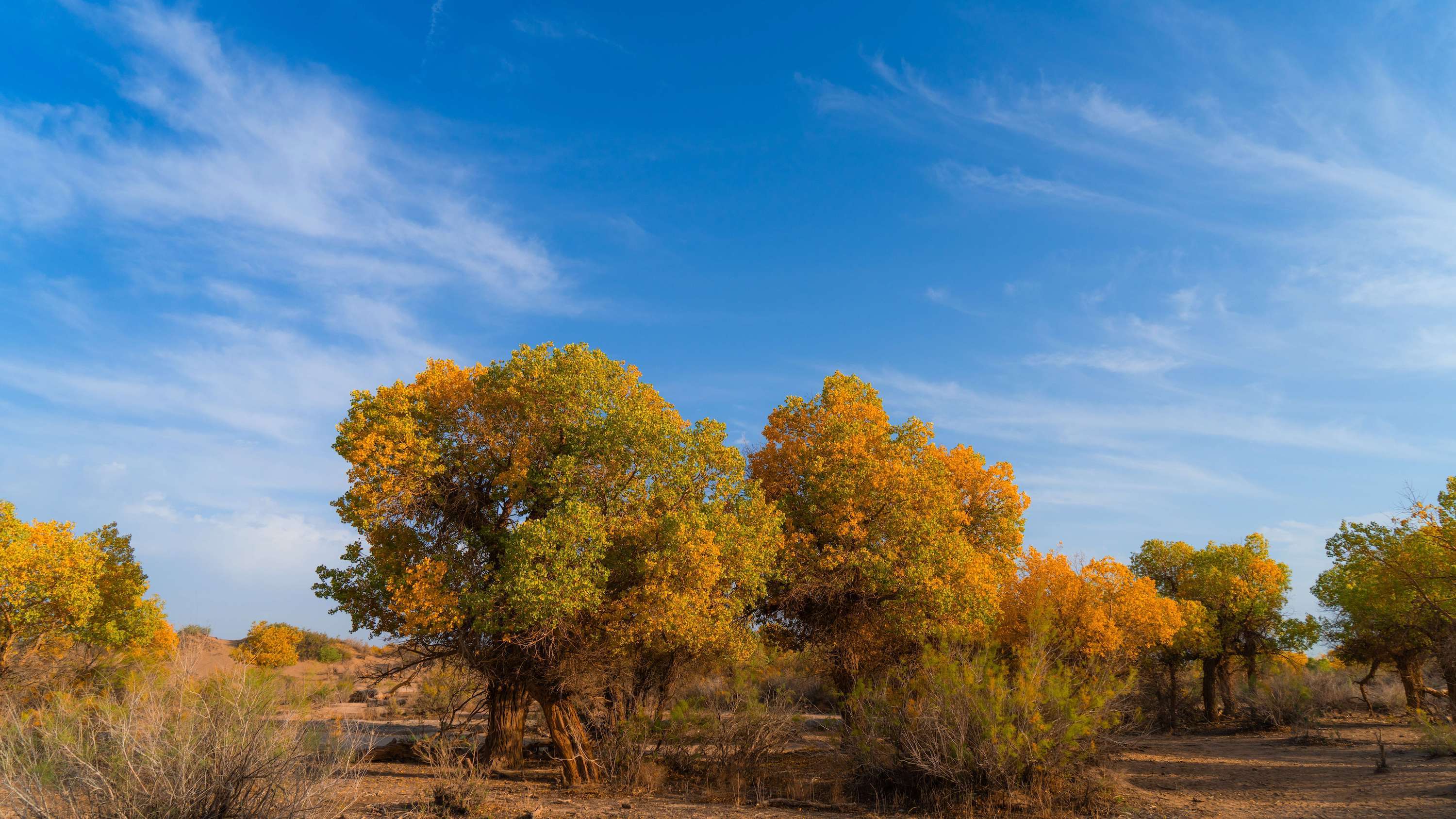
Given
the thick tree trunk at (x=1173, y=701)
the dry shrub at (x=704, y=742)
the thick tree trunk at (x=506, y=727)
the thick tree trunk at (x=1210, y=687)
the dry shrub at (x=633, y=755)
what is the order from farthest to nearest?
the thick tree trunk at (x=1210, y=687)
the thick tree trunk at (x=1173, y=701)
the thick tree trunk at (x=506, y=727)
the dry shrub at (x=704, y=742)
the dry shrub at (x=633, y=755)

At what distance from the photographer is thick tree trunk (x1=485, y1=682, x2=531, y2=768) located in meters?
16.4

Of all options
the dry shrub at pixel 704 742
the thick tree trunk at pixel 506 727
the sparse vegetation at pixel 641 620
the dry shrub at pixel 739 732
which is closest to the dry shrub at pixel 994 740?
the sparse vegetation at pixel 641 620

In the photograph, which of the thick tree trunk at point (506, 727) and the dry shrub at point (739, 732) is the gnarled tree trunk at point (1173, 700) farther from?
the thick tree trunk at point (506, 727)

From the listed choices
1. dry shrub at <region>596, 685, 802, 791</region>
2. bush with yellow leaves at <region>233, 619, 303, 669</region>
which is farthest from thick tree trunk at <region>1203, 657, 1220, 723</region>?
bush with yellow leaves at <region>233, 619, 303, 669</region>

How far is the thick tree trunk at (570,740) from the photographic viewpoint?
47.7 ft

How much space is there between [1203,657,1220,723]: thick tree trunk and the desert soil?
11.3 m

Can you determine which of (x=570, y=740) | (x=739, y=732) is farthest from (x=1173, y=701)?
(x=570, y=740)

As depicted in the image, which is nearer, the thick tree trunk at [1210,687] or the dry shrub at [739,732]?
the dry shrub at [739,732]

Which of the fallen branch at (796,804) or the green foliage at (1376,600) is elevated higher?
the green foliage at (1376,600)

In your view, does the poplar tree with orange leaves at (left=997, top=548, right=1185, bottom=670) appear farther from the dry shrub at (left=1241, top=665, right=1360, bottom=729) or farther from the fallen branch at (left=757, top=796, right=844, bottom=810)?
the fallen branch at (left=757, top=796, right=844, bottom=810)

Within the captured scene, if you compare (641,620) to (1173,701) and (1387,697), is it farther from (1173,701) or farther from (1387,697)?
(1387,697)

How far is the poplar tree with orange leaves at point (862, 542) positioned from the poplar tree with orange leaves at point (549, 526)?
7.68ft

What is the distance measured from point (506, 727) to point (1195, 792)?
1430cm

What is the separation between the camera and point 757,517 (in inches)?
616
